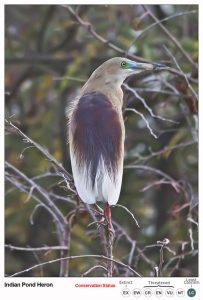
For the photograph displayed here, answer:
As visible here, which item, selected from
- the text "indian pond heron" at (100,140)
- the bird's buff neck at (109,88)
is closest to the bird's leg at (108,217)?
the text "indian pond heron" at (100,140)

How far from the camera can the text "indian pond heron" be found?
43.6 inches

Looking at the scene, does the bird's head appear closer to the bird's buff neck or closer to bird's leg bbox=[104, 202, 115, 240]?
the bird's buff neck

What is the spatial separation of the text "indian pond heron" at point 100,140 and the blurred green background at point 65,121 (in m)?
0.43

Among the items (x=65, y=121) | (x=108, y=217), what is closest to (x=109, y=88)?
(x=108, y=217)

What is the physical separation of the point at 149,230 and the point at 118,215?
18cm

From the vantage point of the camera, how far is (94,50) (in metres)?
1.90

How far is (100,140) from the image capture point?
1.12 meters

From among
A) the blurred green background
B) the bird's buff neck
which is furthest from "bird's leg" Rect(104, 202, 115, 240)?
the blurred green background

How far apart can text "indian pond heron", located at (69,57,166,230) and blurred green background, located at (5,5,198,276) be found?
1.40ft

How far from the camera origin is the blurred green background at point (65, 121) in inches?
66.8
